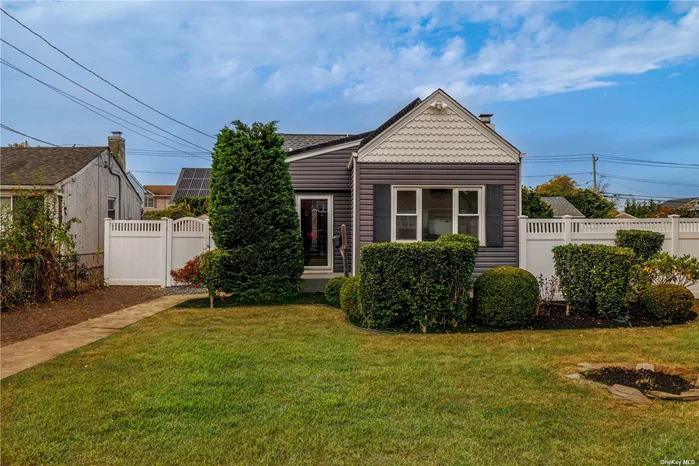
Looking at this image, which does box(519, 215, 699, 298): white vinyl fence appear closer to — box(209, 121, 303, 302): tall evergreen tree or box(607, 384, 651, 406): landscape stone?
box(209, 121, 303, 302): tall evergreen tree

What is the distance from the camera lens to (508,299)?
6.50 metres

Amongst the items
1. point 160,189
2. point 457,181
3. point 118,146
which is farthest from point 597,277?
point 160,189

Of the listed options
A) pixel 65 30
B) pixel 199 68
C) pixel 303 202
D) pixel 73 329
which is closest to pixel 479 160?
pixel 303 202

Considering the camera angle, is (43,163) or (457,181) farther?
(43,163)

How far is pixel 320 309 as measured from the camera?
27.1 ft

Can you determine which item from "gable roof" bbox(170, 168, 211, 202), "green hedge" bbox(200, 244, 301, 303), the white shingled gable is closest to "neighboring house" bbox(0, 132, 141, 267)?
"green hedge" bbox(200, 244, 301, 303)

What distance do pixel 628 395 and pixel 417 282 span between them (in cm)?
311

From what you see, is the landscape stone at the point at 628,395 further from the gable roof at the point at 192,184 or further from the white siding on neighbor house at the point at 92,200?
the gable roof at the point at 192,184

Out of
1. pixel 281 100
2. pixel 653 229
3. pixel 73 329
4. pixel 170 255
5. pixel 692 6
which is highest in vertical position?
pixel 281 100

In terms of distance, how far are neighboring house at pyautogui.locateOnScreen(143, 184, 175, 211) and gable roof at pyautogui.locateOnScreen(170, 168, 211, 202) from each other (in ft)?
52.2

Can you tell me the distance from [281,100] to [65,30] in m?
7.87

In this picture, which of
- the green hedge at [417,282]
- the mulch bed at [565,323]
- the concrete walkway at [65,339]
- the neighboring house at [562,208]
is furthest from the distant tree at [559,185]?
the concrete walkway at [65,339]

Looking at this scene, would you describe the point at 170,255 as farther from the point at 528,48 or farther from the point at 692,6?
the point at 692,6

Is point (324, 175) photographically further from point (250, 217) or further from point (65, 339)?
point (65, 339)
